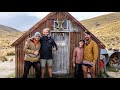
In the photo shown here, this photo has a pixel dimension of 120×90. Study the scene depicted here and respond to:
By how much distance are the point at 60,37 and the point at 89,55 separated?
118 centimetres

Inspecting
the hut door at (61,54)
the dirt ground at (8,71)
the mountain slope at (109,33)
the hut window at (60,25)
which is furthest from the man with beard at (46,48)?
the mountain slope at (109,33)

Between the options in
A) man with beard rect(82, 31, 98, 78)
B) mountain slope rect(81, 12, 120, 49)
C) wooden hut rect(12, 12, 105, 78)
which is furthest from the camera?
mountain slope rect(81, 12, 120, 49)

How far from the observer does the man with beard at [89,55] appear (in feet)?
37.9

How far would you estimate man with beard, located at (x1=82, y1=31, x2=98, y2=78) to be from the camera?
37.9ft

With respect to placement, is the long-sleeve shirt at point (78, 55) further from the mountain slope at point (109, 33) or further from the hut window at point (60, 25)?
the mountain slope at point (109, 33)

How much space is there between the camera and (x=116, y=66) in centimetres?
1362

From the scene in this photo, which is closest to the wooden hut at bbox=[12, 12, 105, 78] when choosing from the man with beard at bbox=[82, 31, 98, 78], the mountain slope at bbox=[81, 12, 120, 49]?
the man with beard at bbox=[82, 31, 98, 78]

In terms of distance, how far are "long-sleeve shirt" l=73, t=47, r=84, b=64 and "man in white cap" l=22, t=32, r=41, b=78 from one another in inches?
49.6

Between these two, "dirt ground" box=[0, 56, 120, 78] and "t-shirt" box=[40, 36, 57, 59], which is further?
"dirt ground" box=[0, 56, 120, 78]

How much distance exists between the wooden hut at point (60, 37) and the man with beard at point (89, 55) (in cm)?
33

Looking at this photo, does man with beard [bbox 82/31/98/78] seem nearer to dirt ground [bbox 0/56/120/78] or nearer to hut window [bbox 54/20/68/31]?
hut window [bbox 54/20/68/31]

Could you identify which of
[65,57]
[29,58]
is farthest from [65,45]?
[29,58]

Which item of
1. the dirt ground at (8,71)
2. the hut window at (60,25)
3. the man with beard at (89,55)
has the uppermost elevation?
the hut window at (60,25)

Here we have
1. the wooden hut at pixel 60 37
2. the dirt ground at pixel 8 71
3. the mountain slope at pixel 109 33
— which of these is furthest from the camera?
the mountain slope at pixel 109 33
